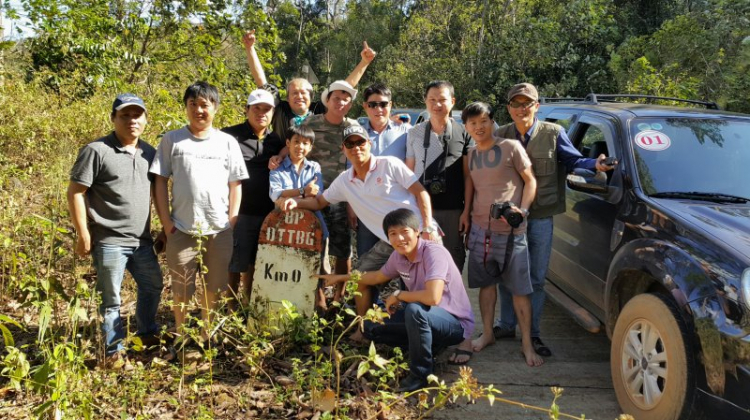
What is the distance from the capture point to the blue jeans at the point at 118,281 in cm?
366

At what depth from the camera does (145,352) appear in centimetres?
405

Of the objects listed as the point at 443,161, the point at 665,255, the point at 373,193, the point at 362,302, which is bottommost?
the point at 362,302

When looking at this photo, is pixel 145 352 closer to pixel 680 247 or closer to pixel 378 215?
pixel 378 215

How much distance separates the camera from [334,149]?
4742mm

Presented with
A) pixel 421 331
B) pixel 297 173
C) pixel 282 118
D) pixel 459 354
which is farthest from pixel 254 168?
pixel 459 354

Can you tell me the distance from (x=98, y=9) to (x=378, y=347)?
8051 millimetres

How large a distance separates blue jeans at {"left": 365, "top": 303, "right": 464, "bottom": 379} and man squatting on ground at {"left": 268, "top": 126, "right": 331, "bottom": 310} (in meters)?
0.72

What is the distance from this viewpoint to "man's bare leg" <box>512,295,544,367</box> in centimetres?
417

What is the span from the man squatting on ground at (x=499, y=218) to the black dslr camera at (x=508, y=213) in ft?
0.31

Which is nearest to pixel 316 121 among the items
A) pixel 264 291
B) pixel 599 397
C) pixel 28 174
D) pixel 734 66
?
pixel 264 291

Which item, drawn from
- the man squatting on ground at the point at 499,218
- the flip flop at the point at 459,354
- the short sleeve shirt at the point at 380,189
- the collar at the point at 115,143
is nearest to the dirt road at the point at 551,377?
the flip flop at the point at 459,354

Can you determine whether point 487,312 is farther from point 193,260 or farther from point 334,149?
point 193,260

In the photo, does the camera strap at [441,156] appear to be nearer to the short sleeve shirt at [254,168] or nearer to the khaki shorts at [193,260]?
the short sleeve shirt at [254,168]

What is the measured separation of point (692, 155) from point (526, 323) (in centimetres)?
158
